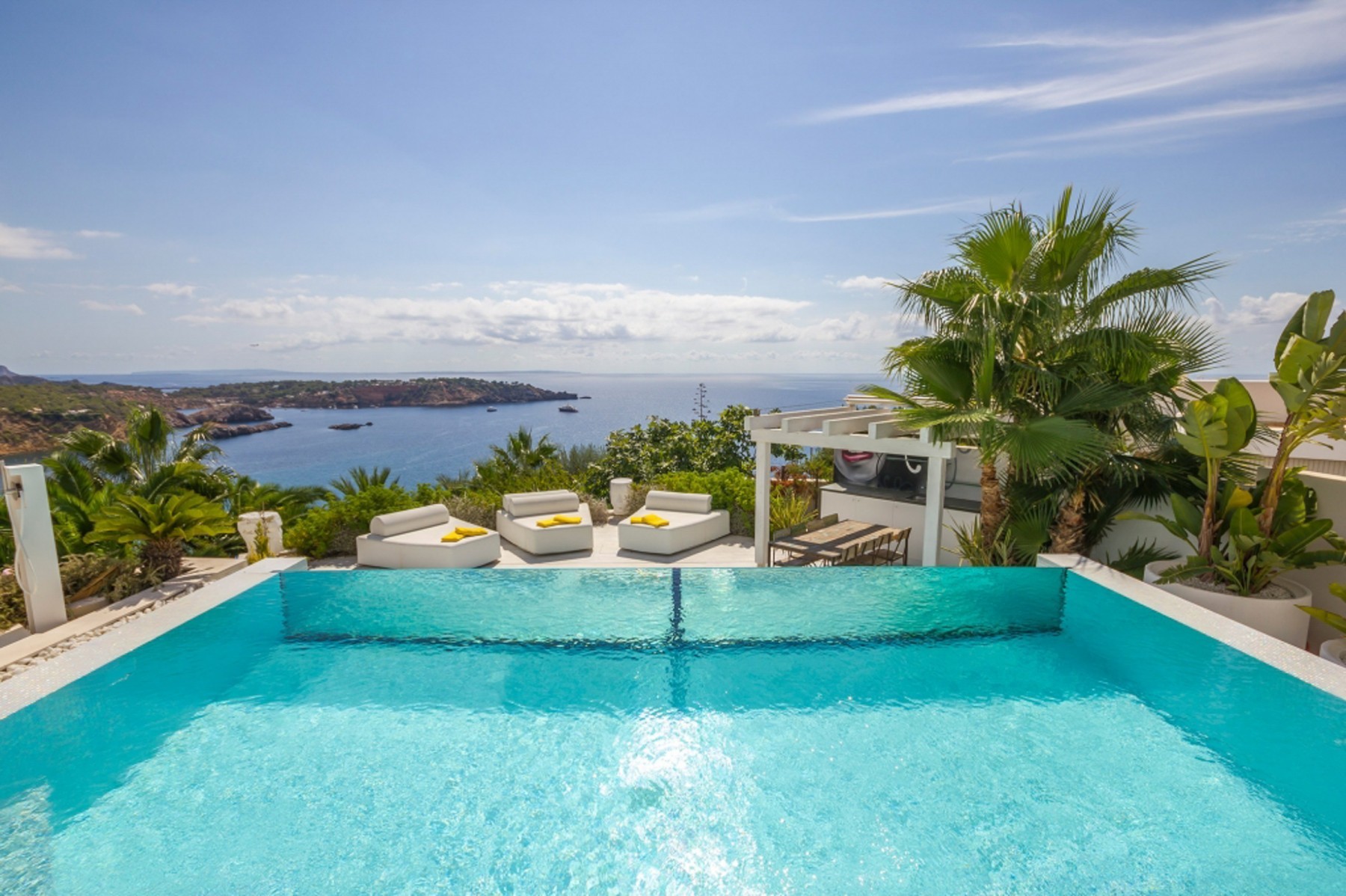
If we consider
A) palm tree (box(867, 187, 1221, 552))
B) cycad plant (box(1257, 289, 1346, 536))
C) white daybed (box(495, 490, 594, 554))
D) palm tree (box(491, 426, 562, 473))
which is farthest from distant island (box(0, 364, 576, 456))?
cycad plant (box(1257, 289, 1346, 536))

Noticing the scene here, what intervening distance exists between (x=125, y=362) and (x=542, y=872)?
132ft

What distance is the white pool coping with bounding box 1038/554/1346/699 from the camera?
13.8ft

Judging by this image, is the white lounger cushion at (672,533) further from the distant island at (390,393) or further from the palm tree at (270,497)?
the distant island at (390,393)

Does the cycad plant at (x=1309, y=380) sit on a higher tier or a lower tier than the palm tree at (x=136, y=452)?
higher

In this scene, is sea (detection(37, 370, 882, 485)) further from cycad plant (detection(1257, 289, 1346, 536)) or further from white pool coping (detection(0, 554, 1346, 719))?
cycad plant (detection(1257, 289, 1346, 536))

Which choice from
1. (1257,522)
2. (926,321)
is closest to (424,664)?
(926,321)

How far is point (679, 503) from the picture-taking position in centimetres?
1011

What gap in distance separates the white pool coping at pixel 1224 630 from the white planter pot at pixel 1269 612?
8.4 inches

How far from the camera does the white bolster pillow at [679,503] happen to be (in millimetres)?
9984

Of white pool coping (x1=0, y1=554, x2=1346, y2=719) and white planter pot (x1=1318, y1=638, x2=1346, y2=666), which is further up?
white pool coping (x1=0, y1=554, x2=1346, y2=719)

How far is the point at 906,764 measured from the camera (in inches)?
173

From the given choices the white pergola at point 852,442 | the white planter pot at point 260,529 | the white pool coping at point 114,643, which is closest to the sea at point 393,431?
the white planter pot at point 260,529

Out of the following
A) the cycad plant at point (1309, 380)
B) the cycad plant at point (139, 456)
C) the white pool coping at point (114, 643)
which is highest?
the cycad plant at point (1309, 380)

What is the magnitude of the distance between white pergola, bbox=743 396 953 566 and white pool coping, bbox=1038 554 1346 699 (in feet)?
5.09
